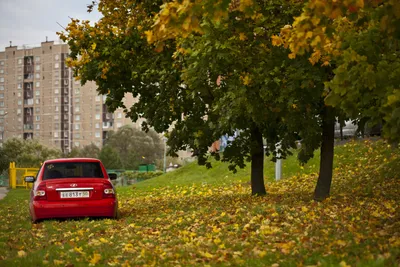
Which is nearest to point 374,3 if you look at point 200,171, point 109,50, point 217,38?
point 217,38

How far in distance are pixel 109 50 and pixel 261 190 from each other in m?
5.66

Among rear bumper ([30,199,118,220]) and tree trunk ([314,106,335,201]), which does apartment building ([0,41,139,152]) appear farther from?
rear bumper ([30,199,118,220])

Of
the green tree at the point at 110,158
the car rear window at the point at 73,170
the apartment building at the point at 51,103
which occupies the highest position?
the apartment building at the point at 51,103

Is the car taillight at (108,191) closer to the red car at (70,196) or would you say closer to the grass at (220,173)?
the red car at (70,196)

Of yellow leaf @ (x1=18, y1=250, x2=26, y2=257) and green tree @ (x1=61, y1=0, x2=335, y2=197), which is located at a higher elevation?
green tree @ (x1=61, y1=0, x2=335, y2=197)

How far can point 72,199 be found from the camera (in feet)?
43.1

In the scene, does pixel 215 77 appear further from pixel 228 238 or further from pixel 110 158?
pixel 110 158

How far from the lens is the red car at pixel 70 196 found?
13.1 metres

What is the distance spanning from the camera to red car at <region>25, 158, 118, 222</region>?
1307 centimetres

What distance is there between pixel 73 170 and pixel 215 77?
3.50 m

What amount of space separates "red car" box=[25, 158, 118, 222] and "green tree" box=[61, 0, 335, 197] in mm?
2699

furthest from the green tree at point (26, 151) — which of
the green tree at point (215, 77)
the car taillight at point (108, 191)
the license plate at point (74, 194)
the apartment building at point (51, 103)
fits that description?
the license plate at point (74, 194)

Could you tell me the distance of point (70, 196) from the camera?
43.0 ft

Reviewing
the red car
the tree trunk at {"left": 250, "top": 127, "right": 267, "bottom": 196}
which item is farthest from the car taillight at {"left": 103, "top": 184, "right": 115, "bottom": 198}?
the tree trunk at {"left": 250, "top": 127, "right": 267, "bottom": 196}
